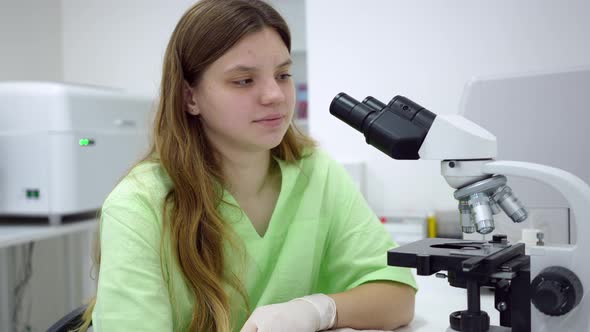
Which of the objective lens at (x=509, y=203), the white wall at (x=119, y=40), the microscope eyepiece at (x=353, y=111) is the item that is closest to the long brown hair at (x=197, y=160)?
the microscope eyepiece at (x=353, y=111)

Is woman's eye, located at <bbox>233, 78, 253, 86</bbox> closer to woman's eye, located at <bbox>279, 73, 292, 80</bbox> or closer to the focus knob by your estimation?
woman's eye, located at <bbox>279, 73, 292, 80</bbox>

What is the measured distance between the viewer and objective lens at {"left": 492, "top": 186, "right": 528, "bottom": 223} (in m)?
0.69

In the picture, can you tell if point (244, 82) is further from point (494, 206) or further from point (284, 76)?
point (494, 206)

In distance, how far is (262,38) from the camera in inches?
40.8

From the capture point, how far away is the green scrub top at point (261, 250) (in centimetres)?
91

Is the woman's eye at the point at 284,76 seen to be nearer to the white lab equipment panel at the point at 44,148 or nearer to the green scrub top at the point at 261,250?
the green scrub top at the point at 261,250

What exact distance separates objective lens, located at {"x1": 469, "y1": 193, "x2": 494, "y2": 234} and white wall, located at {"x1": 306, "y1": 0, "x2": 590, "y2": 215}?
117cm

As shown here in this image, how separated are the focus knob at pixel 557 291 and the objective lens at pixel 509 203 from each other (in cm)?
7

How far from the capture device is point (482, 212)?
0.67 metres

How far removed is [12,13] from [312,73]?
4.92 feet

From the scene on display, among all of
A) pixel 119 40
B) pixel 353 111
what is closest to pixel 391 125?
pixel 353 111

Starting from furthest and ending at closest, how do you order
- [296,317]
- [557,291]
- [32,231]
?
[32,231] < [296,317] < [557,291]

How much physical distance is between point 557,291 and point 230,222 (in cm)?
60

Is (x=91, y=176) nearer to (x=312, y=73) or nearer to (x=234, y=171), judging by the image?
(x=312, y=73)
